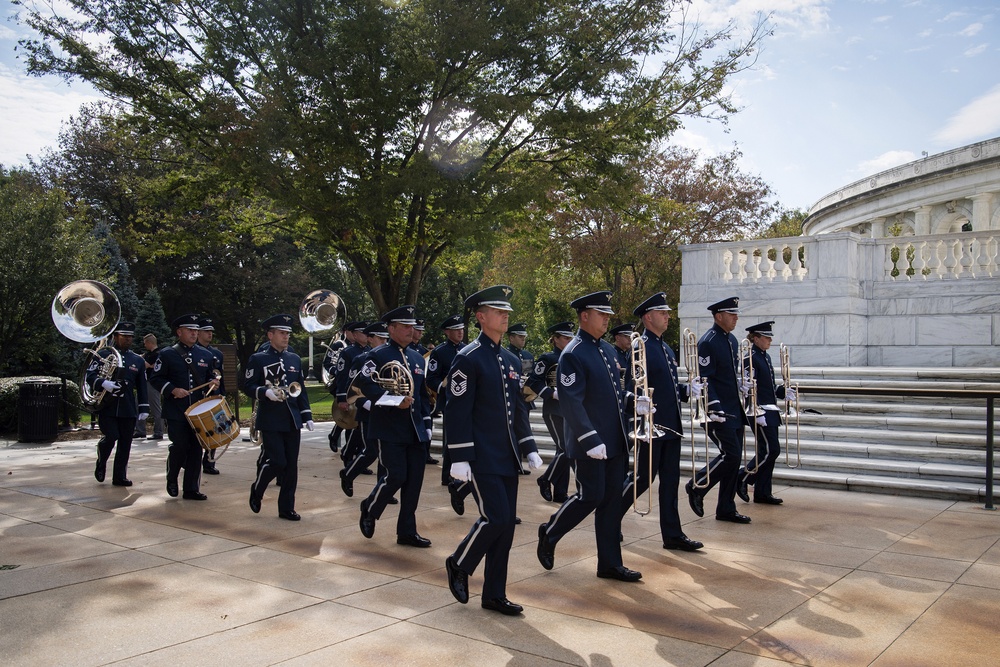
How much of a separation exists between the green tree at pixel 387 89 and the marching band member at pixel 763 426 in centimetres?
729

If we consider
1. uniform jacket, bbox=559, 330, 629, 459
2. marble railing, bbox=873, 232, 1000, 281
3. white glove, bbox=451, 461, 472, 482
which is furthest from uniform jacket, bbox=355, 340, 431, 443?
marble railing, bbox=873, 232, 1000, 281

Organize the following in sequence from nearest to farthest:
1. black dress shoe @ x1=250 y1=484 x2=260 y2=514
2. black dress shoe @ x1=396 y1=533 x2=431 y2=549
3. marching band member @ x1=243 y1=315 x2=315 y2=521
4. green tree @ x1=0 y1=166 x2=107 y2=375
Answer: black dress shoe @ x1=396 y1=533 x2=431 y2=549 → marching band member @ x1=243 y1=315 x2=315 y2=521 → black dress shoe @ x1=250 y1=484 x2=260 y2=514 → green tree @ x1=0 y1=166 x2=107 y2=375

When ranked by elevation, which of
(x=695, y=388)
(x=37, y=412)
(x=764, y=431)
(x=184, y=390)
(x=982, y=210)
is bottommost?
(x=37, y=412)

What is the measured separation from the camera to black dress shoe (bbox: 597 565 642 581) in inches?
251

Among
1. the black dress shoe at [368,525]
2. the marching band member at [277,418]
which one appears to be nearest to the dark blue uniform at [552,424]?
the black dress shoe at [368,525]

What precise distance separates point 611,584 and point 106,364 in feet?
25.7

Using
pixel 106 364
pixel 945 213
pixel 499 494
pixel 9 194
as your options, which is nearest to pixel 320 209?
pixel 106 364

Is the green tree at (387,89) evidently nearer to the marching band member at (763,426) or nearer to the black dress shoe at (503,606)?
the marching band member at (763,426)

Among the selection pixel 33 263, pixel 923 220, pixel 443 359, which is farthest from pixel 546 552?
pixel 923 220

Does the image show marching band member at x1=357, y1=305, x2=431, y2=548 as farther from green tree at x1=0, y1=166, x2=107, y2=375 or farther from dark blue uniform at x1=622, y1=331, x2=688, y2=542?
green tree at x1=0, y1=166, x2=107, y2=375

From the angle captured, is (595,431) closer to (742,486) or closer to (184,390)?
(742,486)

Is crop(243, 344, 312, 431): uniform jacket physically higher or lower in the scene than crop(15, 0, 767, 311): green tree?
lower

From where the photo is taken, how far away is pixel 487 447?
5.84m

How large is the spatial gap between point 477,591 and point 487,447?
46.1 inches
